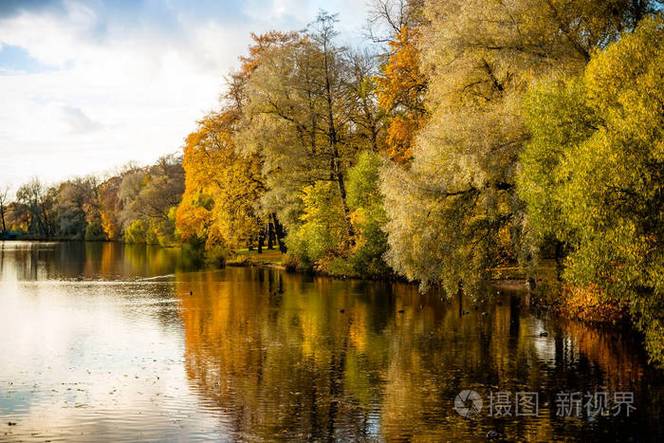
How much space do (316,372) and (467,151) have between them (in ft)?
36.2

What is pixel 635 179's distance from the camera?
1722 cm

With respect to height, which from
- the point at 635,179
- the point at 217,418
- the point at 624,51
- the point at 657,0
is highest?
the point at 657,0

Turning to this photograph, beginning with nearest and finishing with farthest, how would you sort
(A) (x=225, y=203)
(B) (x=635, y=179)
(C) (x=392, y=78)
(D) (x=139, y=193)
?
1. (B) (x=635, y=179)
2. (C) (x=392, y=78)
3. (A) (x=225, y=203)
4. (D) (x=139, y=193)

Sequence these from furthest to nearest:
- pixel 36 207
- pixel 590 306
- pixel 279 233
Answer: pixel 36 207 → pixel 279 233 → pixel 590 306

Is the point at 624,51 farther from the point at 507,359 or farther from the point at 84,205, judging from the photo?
the point at 84,205

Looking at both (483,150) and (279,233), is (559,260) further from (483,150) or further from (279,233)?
(279,233)

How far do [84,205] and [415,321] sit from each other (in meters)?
117

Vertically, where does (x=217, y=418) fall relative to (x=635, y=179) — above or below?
below

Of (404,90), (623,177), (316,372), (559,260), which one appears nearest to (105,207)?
(404,90)

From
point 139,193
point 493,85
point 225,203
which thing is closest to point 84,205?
point 139,193

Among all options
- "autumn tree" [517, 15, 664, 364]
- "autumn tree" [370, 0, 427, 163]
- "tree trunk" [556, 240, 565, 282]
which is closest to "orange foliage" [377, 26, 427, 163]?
"autumn tree" [370, 0, 427, 163]

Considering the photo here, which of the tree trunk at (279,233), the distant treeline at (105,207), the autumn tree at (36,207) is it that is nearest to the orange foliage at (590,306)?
the tree trunk at (279,233)

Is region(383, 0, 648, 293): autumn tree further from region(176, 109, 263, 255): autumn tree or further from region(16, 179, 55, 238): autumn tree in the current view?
region(16, 179, 55, 238): autumn tree

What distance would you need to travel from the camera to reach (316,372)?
20031 mm
